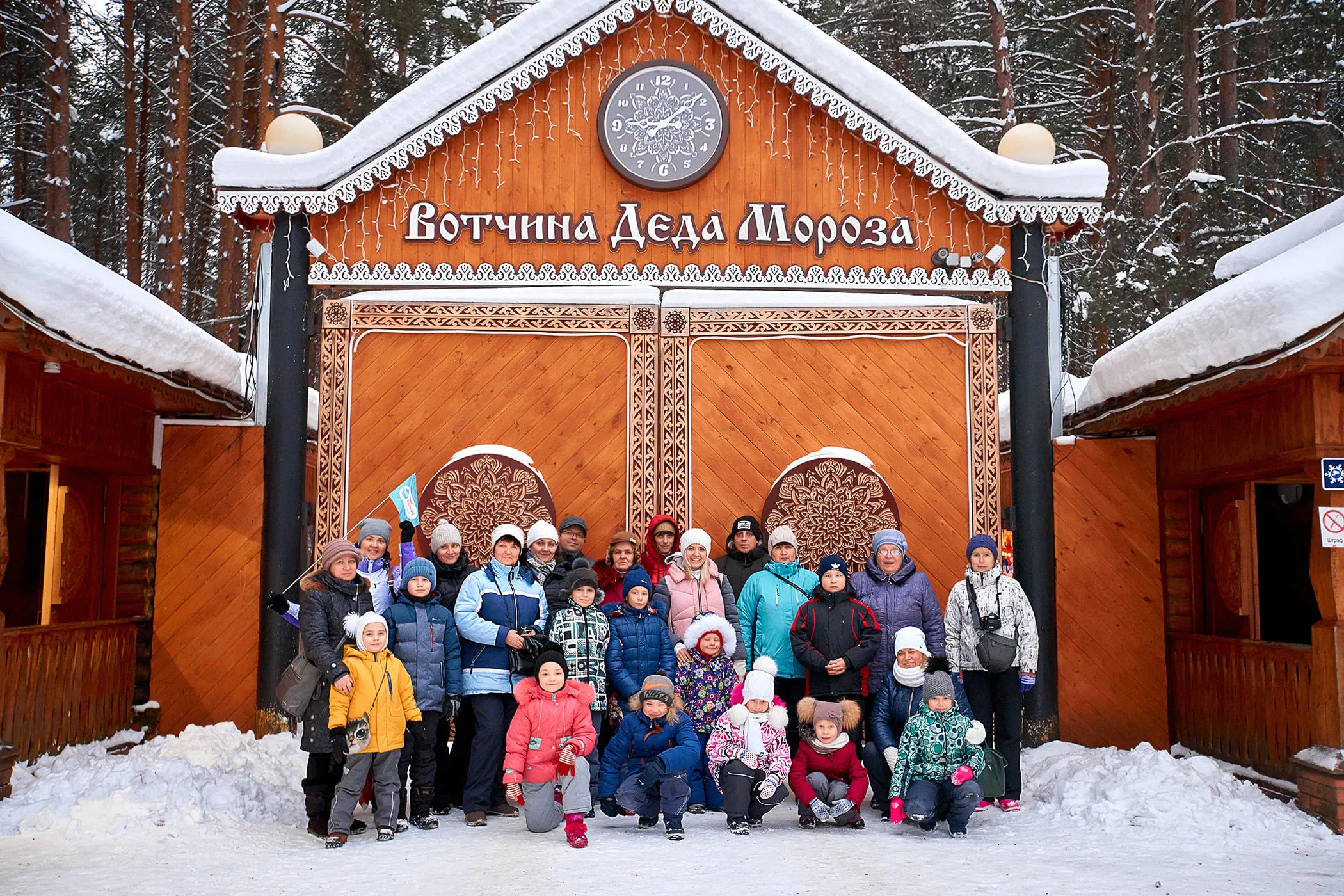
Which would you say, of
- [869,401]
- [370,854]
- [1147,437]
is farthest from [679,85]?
[370,854]

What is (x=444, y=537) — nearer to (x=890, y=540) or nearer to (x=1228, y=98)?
(x=890, y=540)

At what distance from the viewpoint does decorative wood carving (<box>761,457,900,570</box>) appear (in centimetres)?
874

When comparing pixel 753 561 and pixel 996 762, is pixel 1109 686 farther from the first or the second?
pixel 753 561

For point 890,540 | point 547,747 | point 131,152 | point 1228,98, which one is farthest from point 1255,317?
point 131,152

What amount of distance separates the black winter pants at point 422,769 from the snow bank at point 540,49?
4433 mm

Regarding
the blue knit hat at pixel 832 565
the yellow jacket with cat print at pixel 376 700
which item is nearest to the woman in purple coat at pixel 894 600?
the blue knit hat at pixel 832 565

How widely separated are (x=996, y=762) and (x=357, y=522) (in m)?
4.77

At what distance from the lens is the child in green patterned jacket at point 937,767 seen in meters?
6.43

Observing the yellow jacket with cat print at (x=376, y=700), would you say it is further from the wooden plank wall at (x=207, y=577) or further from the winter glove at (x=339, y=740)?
the wooden plank wall at (x=207, y=577)

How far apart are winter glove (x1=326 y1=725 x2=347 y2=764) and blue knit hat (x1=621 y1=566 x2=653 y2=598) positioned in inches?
70.4

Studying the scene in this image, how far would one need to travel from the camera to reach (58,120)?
16.2m

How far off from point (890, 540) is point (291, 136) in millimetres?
5497

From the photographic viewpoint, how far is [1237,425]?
306 inches

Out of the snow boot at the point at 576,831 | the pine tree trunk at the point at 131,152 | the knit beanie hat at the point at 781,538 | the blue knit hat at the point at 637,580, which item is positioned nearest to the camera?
the snow boot at the point at 576,831
